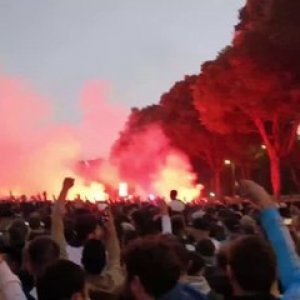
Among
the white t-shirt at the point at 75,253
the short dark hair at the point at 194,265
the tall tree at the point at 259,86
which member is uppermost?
the tall tree at the point at 259,86

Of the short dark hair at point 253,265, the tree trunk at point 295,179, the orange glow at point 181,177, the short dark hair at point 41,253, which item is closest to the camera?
the short dark hair at point 253,265

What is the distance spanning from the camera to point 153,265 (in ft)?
15.0

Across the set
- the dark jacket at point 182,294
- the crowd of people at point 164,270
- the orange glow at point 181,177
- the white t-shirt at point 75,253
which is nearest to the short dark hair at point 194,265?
the crowd of people at point 164,270

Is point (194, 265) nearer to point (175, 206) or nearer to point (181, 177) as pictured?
point (175, 206)

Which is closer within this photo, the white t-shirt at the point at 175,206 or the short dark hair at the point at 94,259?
the short dark hair at the point at 94,259

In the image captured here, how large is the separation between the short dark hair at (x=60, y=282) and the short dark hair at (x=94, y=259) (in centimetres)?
162

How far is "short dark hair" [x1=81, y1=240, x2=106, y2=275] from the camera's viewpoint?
20.7ft

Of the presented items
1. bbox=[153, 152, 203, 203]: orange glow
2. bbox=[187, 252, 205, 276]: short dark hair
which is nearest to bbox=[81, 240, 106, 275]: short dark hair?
bbox=[187, 252, 205, 276]: short dark hair

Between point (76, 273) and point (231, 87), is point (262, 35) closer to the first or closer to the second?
point (231, 87)

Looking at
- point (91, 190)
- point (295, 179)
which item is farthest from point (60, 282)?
point (91, 190)

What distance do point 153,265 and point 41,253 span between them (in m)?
1.47

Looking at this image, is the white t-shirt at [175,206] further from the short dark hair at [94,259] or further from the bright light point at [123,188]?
the bright light point at [123,188]

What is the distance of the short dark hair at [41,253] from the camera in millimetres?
5805

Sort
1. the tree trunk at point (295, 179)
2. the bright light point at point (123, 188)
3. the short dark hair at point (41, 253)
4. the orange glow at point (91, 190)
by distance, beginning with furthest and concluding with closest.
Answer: the bright light point at point (123, 188), the orange glow at point (91, 190), the tree trunk at point (295, 179), the short dark hair at point (41, 253)
